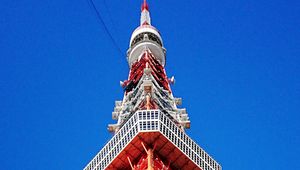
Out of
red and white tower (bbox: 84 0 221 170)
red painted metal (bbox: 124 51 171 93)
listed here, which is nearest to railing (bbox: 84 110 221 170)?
red and white tower (bbox: 84 0 221 170)

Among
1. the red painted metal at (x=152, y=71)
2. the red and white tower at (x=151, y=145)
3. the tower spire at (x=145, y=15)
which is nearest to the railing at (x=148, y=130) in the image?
the red and white tower at (x=151, y=145)

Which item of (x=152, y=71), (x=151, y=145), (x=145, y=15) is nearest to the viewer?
(x=151, y=145)

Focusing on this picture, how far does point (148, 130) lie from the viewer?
139 feet

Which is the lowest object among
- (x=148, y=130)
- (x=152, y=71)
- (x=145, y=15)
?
(x=148, y=130)

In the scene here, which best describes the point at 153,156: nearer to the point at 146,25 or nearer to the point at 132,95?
the point at 132,95

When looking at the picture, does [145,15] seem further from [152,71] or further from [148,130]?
[148,130]

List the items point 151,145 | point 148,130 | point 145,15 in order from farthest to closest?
point 145,15
point 151,145
point 148,130

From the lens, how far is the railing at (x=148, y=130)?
141 ft

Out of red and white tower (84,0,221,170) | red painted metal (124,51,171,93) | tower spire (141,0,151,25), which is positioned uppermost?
tower spire (141,0,151,25)

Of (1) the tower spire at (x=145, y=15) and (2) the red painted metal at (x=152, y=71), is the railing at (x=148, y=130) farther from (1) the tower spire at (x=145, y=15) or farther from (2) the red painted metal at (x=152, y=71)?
(1) the tower spire at (x=145, y=15)

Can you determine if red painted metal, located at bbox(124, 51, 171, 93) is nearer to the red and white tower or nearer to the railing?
the red and white tower

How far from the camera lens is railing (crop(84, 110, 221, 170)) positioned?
43.1m

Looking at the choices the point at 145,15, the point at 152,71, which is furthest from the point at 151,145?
the point at 145,15

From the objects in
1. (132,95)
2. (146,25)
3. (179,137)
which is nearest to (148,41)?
(146,25)
